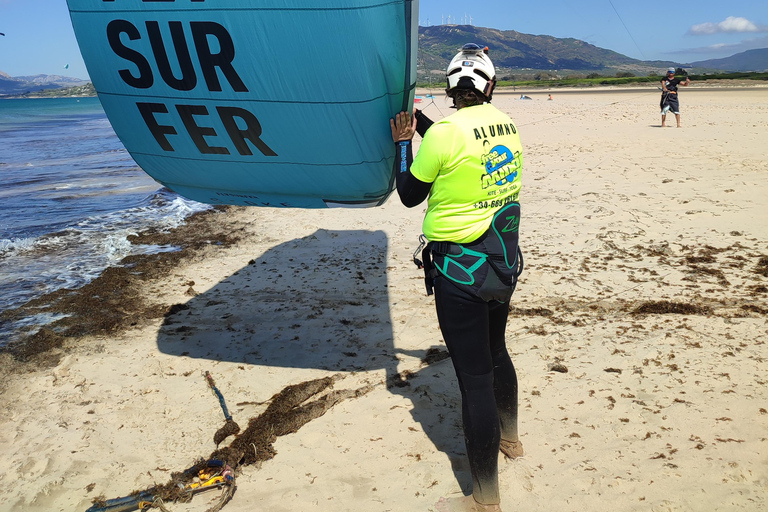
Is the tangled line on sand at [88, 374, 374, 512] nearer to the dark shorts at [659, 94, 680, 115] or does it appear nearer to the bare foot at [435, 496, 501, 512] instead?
the bare foot at [435, 496, 501, 512]

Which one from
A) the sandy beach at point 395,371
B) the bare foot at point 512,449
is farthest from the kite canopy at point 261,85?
the bare foot at point 512,449

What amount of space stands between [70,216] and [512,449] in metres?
9.17

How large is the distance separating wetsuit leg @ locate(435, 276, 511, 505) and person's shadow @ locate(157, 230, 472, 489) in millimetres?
369

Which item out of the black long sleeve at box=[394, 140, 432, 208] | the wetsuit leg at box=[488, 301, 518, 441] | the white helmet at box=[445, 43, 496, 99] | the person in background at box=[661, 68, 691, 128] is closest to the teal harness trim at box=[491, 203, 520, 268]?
the wetsuit leg at box=[488, 301, 518, 441]

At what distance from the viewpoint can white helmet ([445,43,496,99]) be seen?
2268 millimetres

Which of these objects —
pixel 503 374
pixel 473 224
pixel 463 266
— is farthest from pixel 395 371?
pixel 473 224

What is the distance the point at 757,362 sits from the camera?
347cm

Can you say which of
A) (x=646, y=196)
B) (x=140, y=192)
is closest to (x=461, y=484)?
(x=646, y=196)

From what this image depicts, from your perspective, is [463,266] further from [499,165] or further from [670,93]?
[670,93]

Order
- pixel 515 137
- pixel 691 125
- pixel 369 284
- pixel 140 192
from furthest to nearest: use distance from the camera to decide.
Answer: pixel 691 125
pixel 140 192
pixel 369 284
pixel 515 137

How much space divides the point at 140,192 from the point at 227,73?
9.32 meters

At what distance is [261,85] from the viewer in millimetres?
2975

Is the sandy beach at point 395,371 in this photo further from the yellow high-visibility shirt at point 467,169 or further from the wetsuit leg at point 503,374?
the yellow high-visibility shirt at point 467,169

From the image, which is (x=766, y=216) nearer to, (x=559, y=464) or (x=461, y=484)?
(x=559, y=464)
